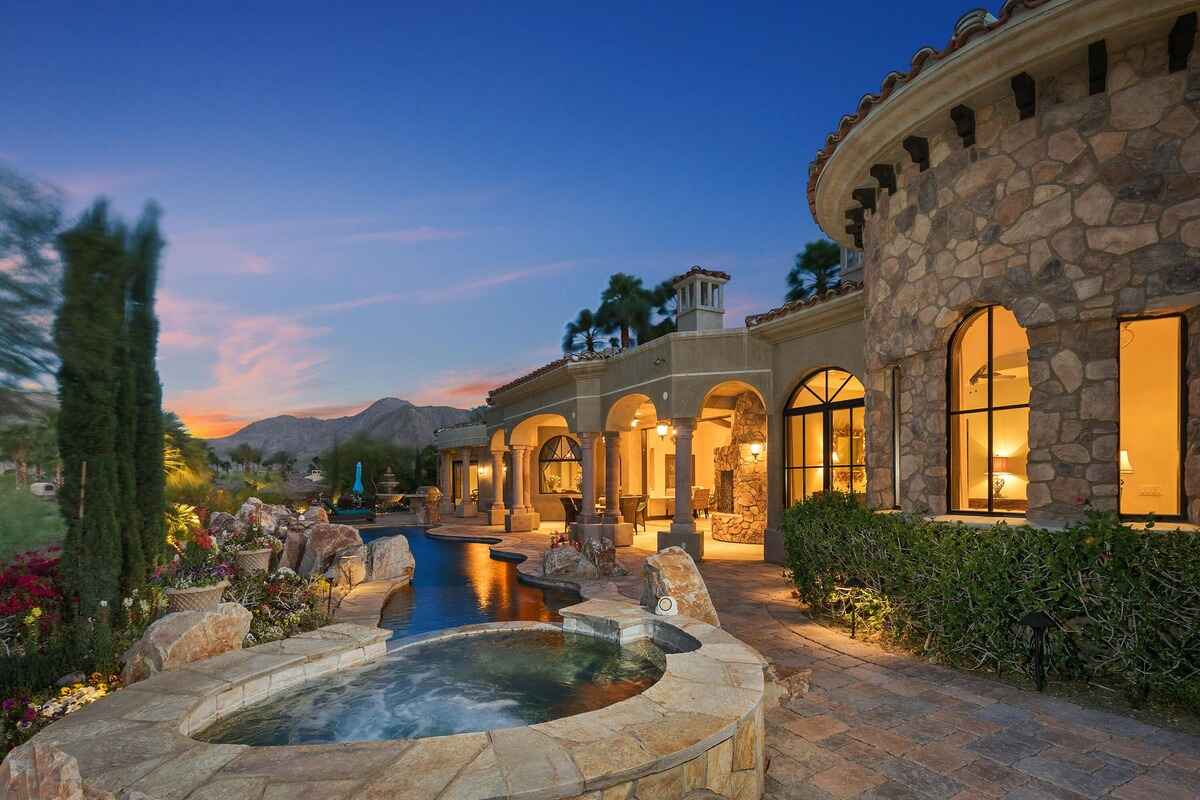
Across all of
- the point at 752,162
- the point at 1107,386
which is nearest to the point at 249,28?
the point at 1107,386

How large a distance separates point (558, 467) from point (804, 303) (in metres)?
13.3

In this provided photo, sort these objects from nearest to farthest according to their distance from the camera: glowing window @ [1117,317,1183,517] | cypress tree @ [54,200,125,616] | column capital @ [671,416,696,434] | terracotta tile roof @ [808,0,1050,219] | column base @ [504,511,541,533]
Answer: terracotta tile roof @ [808,0,1050,219] → glowing window @ [1117,317,1183,517] → cypress tree @ [54,200,125,616] → column capital @ [671,416,696,434] → column base @ [504,511,541,533]

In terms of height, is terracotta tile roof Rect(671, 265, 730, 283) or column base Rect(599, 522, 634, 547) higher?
terracotta tile roof Rect(671, 265, 730, 283)

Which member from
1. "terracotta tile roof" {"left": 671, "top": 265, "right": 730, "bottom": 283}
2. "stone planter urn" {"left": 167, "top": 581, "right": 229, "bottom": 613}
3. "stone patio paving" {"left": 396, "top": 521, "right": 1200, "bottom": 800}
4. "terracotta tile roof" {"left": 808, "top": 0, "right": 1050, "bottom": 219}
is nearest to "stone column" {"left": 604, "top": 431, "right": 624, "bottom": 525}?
"terracotta tile roof" {"left": 671, "top": 265, "right": 730, "bottom": 283}

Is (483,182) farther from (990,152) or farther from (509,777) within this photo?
(509,777)

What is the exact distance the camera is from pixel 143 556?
631cm

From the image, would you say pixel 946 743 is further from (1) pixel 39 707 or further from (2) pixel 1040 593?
(1) pixel 39 707

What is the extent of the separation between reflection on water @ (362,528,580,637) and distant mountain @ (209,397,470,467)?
7953 centimetres

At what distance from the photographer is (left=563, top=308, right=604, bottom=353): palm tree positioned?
33812 mm

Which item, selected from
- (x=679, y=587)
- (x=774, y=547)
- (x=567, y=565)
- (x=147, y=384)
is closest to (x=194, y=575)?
(x=147, y=384)

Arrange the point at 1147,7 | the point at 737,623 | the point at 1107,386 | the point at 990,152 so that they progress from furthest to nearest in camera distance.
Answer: the point at 737,623, the point at 990,152, the point at 1107,386, the point at 1147,7

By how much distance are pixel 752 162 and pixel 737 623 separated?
19681 mm

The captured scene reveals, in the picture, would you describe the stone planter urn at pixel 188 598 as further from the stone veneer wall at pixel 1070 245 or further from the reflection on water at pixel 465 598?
the stone veneer wall at pixel 1070 245

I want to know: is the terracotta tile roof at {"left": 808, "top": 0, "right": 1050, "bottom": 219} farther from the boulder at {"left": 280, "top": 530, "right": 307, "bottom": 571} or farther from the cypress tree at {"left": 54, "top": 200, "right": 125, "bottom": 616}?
the boulder at {"left": 280, "top": 530, "right": 307, "bottom": 571}
